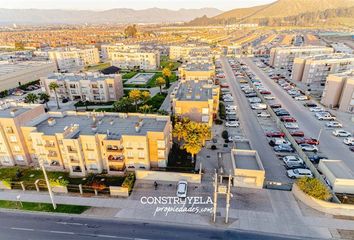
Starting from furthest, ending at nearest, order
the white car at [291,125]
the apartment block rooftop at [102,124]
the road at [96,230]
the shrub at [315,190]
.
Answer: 1. the white car at [291,125]
2. the apartment block rooftop at [102,124]
3. the shrub at [315,190]
4. the road at [96,230]

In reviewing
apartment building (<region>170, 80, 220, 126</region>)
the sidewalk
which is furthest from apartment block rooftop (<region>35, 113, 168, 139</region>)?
the sidewalk

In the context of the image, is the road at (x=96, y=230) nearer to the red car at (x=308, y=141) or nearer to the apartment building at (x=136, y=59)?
the red car at (x=308, y=141)

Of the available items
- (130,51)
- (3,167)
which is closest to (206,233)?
(3,167)

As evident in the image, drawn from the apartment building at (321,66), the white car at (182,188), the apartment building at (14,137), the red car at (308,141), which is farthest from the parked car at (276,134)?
the apartment building at (14,137)

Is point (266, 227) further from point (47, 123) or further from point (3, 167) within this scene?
point (3, 167)

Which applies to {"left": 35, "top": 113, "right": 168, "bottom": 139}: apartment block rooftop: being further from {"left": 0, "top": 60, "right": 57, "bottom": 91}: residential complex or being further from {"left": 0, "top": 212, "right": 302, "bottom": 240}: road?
{"left": 0, "top": 60, "right": 57, "bottom": 91}: residential complex

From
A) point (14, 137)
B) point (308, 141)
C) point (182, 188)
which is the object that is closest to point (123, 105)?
point (14, 137)
